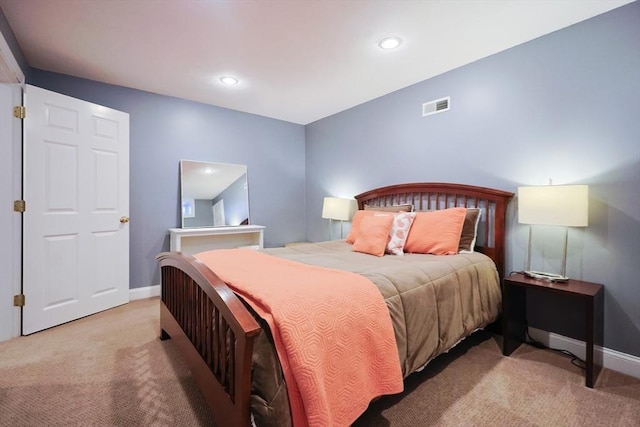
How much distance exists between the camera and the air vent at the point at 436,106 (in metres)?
2.99

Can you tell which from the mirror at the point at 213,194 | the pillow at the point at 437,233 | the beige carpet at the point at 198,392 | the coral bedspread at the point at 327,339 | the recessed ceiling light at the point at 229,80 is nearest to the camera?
the coral bedspread at the point at 327,339

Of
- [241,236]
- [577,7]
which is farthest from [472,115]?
[241,236]

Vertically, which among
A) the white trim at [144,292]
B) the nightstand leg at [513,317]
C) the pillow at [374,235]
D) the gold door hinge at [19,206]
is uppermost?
the gold door hinge at [19,206]

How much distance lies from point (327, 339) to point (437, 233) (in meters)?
1.71

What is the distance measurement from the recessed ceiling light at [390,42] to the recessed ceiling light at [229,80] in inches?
61.8

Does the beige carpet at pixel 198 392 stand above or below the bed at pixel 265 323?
below

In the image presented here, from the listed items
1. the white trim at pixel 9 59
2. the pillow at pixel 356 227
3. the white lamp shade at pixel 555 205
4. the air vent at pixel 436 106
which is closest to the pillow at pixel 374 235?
the pillow at pixel 356 227

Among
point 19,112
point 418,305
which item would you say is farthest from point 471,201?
point 19,112

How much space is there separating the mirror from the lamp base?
10.9 ft

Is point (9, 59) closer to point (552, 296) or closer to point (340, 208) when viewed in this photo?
point (340, 208)

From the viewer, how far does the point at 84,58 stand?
270cm

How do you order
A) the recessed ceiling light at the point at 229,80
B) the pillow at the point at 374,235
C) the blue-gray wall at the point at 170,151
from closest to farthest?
the pillow at the point at 374,235, the recessed ceiling light at the point at 229,80, the blue-gray wall at the point at 170,151

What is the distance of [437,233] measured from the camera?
2525 millimetres

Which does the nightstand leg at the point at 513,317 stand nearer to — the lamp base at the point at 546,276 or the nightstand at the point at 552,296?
the nightstand at the point at 552,296
